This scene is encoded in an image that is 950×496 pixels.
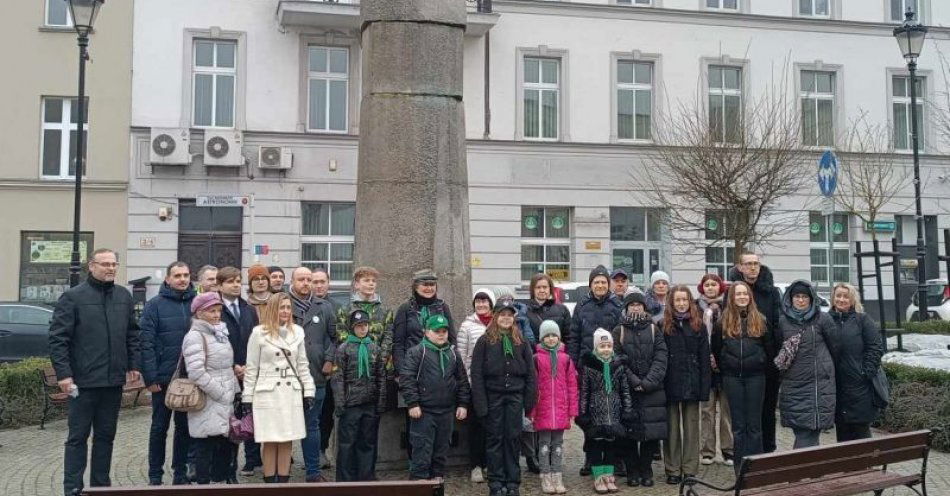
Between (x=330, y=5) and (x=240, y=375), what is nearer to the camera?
(x=240, y=375)

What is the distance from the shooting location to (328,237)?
945 inches

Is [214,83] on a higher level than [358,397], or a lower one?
higher

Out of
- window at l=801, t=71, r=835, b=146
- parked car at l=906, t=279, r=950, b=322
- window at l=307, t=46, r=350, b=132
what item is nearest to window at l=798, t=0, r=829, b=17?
window at l=801, t=71, r=835, b=146

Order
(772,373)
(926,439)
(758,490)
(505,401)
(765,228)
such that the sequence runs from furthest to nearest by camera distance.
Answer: (765,228) < (772,373) < (505,401) < (926,439) < (758,490)

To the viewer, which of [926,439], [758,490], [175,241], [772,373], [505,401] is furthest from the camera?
[175,241]

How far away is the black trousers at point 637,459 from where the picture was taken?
7496mm

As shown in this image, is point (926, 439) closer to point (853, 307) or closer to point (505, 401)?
point (853, 307)

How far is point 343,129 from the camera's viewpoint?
2428cm

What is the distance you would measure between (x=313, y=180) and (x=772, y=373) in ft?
57.4

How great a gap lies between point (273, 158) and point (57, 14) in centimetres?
677

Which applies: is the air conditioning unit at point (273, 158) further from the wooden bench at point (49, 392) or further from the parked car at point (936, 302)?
the parked car at point (936, 302)

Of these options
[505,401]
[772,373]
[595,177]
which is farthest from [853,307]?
[595,177]

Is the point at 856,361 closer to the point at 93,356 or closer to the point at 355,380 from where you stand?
the point at 355,380

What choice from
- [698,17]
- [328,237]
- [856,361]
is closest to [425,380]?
[856,361]
